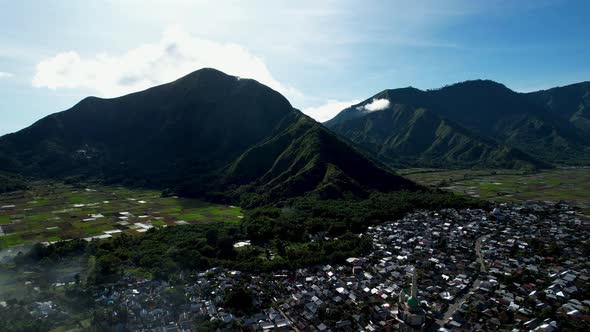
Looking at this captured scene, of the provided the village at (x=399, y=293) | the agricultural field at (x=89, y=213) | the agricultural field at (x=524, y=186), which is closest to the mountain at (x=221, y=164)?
the agricultural field at (x=89, y=213)

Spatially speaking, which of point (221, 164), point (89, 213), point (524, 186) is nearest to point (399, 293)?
point (89, 213)

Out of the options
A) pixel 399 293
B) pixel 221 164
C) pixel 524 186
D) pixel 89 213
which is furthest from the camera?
pixel 221 164

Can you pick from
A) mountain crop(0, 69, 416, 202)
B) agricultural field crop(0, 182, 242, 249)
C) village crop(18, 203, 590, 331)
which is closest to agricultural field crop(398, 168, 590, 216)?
mountain crop(0, 69, 416, 202)

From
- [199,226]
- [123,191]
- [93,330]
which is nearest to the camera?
[93,330]

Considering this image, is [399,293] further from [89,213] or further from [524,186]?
[524,186]

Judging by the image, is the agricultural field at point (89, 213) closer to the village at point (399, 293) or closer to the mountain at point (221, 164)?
the mountain at point (221, 164)

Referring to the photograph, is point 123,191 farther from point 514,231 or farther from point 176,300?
point 514,231

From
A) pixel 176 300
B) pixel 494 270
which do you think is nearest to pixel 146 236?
pixel 176 300
